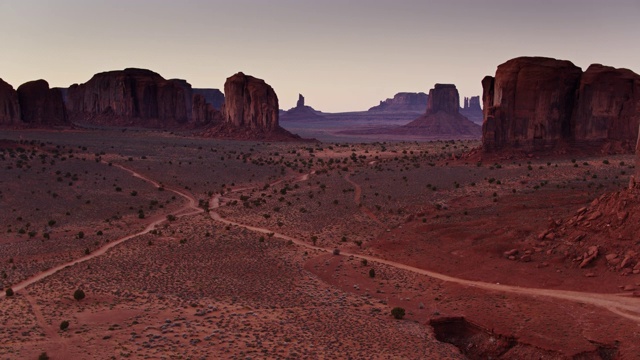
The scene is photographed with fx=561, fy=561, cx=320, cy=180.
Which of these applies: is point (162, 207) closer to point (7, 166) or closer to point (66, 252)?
point (66, 252)

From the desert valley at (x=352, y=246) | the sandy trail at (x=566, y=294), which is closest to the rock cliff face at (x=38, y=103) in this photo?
the desert valley at (x=352, y=246)

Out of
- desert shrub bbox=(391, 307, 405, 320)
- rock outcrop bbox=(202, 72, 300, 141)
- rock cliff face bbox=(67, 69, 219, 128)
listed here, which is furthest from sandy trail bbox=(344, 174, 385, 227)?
rock cliff face bbox=(67, 69, 219, 128)

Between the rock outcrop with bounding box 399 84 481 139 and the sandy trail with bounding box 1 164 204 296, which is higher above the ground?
the rock outcrop with bounding box 399 84 481 139

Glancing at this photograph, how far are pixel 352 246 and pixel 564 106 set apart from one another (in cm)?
2892

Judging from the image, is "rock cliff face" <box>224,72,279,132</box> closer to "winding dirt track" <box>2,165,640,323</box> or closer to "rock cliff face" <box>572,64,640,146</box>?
"rock cliff face" <box>572,64,640,146</box>

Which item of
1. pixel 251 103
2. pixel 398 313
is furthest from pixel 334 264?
pixel 251 103

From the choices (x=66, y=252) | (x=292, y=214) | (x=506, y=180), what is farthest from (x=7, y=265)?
(x=506, y=180)

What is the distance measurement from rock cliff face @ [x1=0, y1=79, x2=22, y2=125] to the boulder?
73118 mm

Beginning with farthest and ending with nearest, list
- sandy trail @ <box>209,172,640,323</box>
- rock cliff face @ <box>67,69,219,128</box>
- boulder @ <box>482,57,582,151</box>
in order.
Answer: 1. rock cliff face @ <box>67,69,219,128</box>
2. boulder @ <box>482,57,582,151</box>
3. sandy trail @ <box>209,172,640,323</box>

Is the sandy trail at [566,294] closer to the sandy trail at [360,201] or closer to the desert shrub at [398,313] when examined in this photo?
the desert shrub at [398,313]

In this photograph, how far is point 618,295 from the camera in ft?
68.6

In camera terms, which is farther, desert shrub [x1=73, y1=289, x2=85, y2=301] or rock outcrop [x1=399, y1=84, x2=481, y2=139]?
rock outcrop [x1=399, y1=84, x2=481, y2=139]

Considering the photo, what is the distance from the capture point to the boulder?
4925cm

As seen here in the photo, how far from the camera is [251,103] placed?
100625mm
